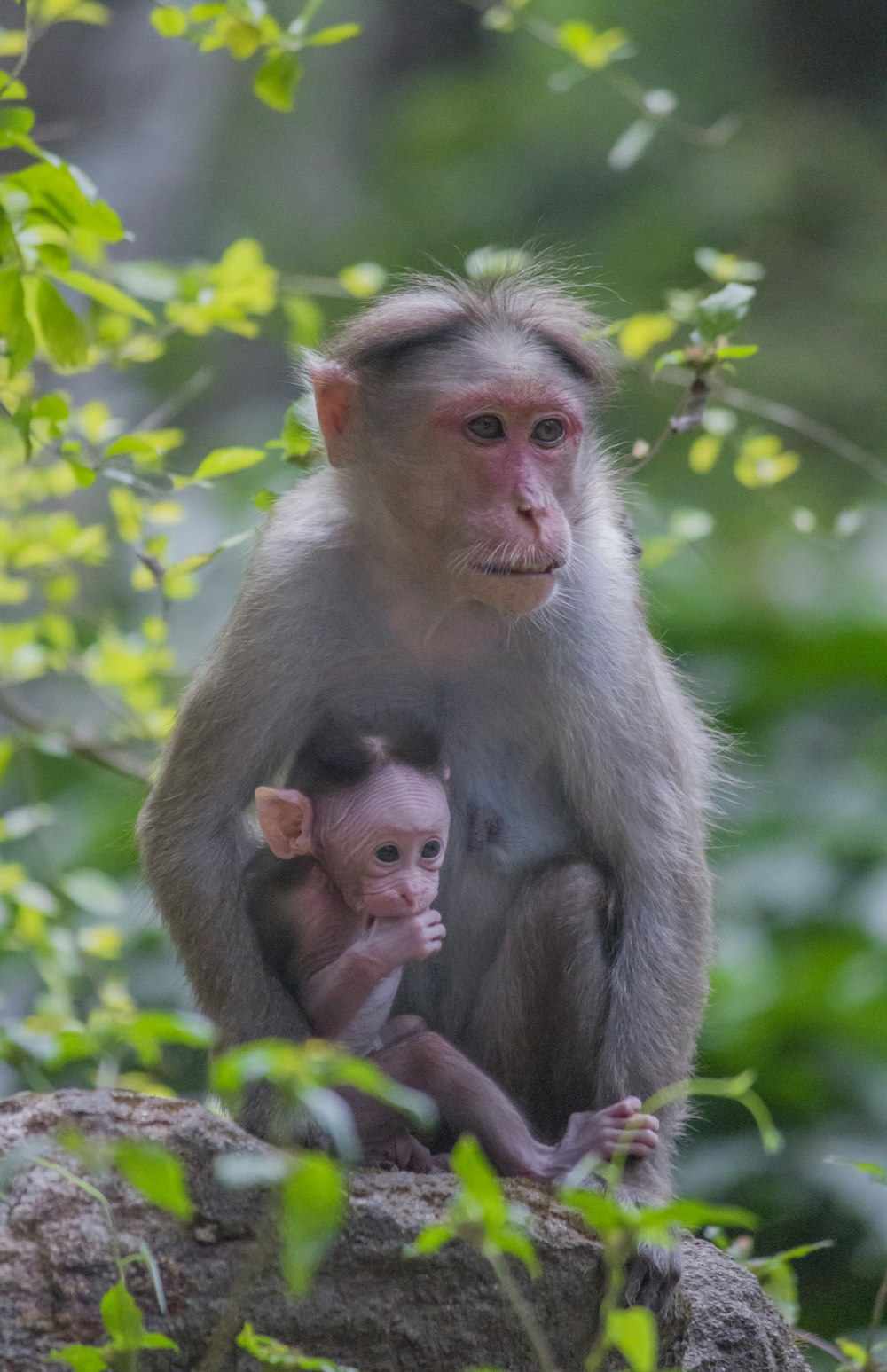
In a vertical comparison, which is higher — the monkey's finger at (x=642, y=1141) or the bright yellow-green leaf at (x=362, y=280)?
the bright yellow-green leaf at (x=362, y=280)

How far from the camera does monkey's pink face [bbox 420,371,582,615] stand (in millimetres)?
4613

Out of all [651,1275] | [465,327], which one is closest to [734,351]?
[465,327]

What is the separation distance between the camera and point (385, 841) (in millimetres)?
4449

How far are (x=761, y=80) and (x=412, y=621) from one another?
13030 millimetres

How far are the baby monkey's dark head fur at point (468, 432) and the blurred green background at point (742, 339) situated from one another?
9.34 ft

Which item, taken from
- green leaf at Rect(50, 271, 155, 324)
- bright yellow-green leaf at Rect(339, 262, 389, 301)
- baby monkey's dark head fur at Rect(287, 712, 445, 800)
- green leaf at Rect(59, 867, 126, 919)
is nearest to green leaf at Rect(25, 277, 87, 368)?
green leaf at Rect(50, 271, 155, 324)

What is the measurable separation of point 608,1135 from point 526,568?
1531 mm

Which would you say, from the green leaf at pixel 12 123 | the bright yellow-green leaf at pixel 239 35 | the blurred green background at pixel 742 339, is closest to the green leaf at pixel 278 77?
the bright yellow-green leaf at pixel 239 35

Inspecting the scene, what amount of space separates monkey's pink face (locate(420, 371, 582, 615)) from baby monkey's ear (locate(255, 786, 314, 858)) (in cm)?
78

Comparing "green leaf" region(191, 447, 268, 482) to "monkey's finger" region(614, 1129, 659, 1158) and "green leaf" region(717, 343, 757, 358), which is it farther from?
"monkey's finger" region(614, 1129, 659, 1158)

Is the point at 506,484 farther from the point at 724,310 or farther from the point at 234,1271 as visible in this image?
the point at 234,1271

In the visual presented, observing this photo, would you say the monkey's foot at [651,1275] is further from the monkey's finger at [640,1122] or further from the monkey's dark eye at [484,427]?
the monkey's dark eye at [484,427]

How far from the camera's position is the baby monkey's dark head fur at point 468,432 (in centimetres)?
466

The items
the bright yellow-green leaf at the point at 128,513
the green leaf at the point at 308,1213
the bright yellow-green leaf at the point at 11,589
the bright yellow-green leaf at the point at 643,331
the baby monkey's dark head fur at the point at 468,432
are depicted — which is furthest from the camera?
the bright yellow-green leaf at the point at 11,589
